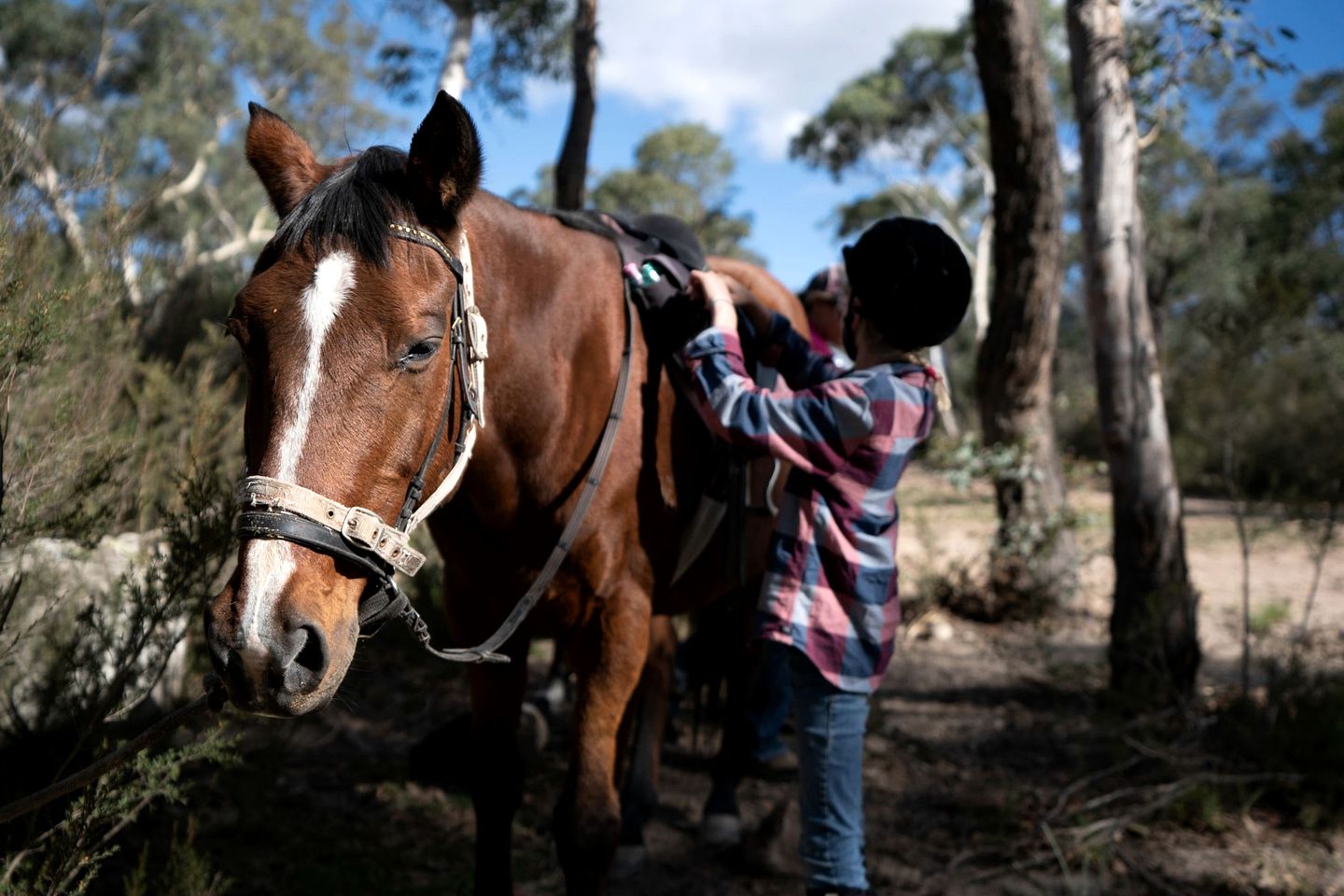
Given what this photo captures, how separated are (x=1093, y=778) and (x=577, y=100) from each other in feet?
23.5

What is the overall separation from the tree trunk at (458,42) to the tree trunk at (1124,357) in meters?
9.45

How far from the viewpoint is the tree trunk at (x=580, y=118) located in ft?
26.8

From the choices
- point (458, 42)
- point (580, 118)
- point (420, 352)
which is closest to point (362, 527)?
point (420, 352)

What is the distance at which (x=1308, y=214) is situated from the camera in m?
25.0

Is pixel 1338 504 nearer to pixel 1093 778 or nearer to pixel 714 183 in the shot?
pixel 1093 778

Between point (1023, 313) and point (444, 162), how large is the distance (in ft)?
18.0

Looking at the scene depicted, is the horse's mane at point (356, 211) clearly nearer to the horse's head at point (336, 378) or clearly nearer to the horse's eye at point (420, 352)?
the horse's head at point (336, 378)

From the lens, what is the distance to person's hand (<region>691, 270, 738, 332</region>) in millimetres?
2326

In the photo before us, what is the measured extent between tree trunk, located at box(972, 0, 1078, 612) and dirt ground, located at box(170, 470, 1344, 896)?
1442 mm

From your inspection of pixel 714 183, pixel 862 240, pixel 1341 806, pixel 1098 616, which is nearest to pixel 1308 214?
pixel 714 183

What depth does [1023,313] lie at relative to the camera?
6.32 m

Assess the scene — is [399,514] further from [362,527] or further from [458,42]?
[458,42]

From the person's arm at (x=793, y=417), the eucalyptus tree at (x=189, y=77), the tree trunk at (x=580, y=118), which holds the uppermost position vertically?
the eucalyptus tree at (x=189, y=77)

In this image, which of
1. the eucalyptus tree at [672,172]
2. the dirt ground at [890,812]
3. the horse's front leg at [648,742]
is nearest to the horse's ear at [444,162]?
the dirt ground at [890,812]
